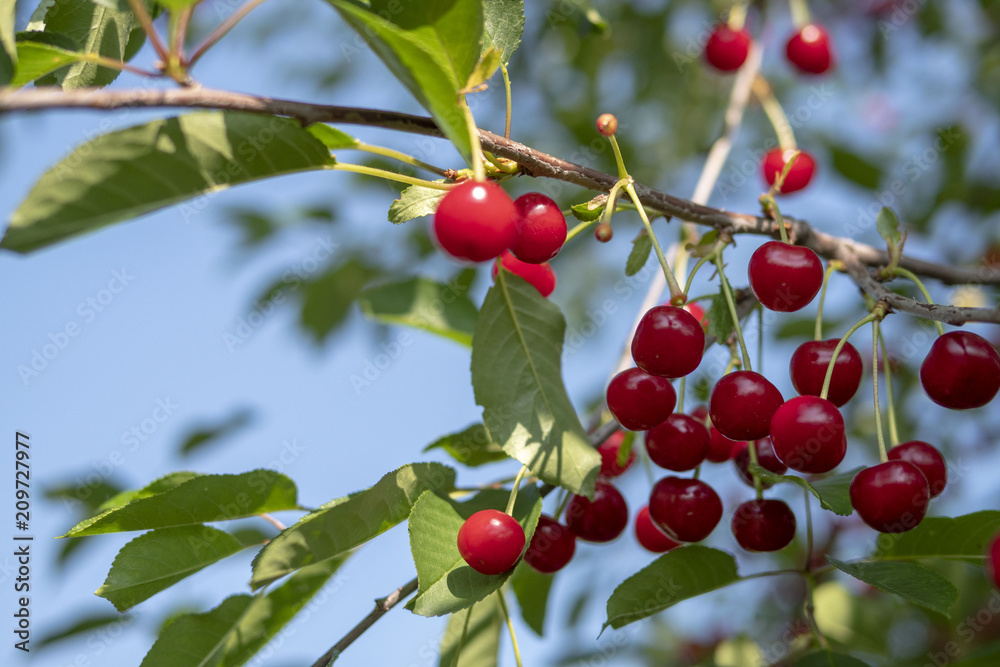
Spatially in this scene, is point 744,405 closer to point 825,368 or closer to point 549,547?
point 825,368

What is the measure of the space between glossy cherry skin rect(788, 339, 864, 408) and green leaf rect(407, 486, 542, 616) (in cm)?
49

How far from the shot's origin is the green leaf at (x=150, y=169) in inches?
32.2

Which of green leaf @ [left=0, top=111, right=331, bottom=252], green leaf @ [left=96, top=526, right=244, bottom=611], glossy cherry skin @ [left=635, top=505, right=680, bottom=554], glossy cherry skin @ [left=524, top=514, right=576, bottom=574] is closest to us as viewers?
green leaf @ [left=0, top=111, right=331, bottom=252]

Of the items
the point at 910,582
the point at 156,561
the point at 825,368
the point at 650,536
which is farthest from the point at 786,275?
the point at 156,561

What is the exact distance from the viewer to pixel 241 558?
4.98ft

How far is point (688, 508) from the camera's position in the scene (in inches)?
51.4

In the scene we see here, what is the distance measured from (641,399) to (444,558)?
1.32ft

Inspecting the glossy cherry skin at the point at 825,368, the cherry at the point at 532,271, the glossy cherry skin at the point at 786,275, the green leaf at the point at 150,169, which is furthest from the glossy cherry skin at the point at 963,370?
the green leaf at the point at 150,169

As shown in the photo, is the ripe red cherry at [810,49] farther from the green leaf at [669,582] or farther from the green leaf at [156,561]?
the green leaf at [156,561]

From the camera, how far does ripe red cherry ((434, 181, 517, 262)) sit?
2.74 ft

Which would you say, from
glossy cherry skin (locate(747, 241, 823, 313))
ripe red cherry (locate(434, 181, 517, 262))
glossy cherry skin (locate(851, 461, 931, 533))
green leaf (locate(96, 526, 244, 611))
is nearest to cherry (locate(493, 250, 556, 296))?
glossy cherry skin (locate(747, 241, 823, 313))

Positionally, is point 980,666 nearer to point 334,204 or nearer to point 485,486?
point 485,486

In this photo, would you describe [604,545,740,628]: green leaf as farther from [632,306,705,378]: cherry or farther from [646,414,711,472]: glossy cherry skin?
[632,306,705,378]: cherry

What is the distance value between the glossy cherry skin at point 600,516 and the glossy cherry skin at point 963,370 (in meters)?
0.58
